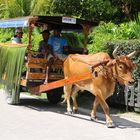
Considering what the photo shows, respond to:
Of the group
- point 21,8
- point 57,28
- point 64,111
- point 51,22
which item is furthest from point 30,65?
point 21,8

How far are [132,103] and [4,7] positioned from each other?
13.9 m

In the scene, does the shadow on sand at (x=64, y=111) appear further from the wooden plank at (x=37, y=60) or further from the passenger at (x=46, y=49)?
the wooden plank at (x=37, y=60)

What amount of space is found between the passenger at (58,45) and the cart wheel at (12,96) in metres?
1.58

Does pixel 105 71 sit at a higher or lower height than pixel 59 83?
higher

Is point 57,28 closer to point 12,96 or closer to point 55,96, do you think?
point 55,96

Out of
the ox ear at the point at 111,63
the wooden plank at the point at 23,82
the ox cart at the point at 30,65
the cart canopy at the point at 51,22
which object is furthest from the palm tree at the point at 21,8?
the ox ear at the point at 111,63

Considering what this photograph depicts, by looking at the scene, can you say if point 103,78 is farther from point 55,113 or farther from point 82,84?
point 55,113

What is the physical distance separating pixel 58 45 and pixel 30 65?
117 centimetres

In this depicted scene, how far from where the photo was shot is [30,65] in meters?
13.2

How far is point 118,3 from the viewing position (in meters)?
20.9

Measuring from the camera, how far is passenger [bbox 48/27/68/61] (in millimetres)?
13839

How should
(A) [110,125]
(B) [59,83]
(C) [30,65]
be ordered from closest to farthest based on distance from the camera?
1. (A) [110,125]
2. (B) [59,83]
3. (C) [30,65]

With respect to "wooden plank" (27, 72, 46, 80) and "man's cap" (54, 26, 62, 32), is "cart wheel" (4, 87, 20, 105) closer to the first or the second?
"wooden plank" (27, 72, 46, 80)

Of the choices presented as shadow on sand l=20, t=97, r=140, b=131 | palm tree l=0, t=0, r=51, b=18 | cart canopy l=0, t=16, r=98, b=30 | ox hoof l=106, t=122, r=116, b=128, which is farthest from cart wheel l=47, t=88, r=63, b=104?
palm tree l=0, t=0, r=51, b=18
